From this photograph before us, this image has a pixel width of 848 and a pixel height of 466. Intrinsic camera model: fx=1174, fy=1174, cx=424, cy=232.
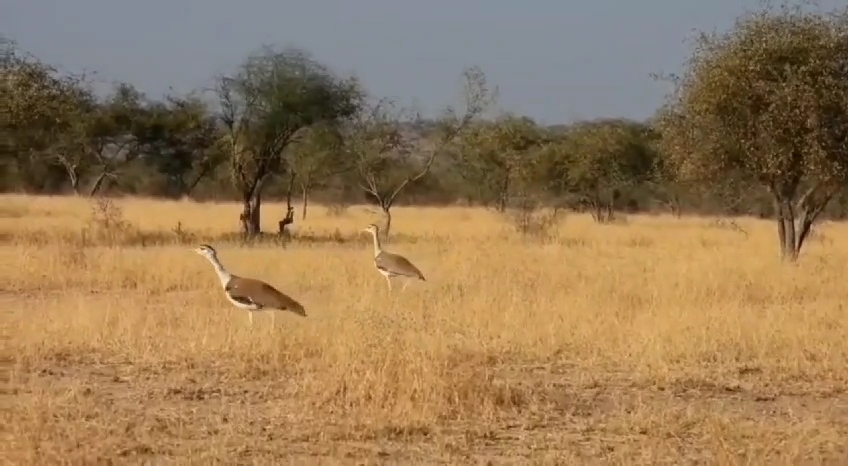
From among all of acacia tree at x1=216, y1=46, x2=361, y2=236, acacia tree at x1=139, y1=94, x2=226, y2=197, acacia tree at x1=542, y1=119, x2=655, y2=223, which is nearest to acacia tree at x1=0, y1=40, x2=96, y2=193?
acacia tree at x1=216, y1=46, x2=361, y2=236

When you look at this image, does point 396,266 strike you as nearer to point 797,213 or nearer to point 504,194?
point 797,213

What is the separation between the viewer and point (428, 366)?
27.6 ft

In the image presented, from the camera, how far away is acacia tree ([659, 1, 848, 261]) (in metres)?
20.0

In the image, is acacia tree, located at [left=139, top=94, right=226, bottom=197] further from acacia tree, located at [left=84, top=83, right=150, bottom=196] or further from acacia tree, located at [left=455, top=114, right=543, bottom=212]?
acacia tree, located at [left=455, top=114, right=543, bottom=212]

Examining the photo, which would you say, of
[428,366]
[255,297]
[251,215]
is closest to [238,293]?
[255,297]

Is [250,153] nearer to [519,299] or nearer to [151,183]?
[519,299]

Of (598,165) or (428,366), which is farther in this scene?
(598,165)

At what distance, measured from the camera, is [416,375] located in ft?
27.0

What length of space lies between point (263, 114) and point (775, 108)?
1512 centimetres

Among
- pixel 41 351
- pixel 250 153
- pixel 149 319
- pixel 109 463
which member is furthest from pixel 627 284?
pixel 250 153

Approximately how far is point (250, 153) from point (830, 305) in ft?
65.7

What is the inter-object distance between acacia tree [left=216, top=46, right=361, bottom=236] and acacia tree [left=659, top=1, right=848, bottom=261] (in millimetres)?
12714

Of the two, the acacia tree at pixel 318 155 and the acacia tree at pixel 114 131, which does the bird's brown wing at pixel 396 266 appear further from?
the acacia tree at pixel 114 131

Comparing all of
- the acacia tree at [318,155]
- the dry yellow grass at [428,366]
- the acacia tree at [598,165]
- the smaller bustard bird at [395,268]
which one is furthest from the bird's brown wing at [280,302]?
the acacia tree at [598,165]
